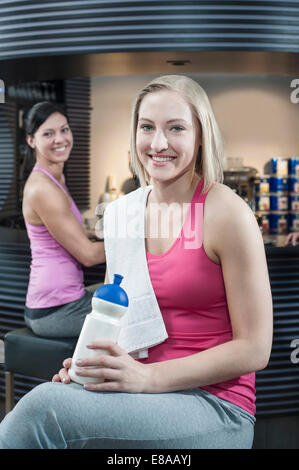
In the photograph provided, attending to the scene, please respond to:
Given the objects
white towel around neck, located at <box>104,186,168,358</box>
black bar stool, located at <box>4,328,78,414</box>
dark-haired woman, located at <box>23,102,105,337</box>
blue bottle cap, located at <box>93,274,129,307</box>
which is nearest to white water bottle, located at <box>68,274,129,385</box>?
blue bottle cap, located at <box>93,274,129,307</box>

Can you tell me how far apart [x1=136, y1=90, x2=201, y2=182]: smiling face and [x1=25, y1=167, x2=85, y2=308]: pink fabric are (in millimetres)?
1155

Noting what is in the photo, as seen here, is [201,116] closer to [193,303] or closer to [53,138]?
[193,303]

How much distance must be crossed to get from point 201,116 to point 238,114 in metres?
6.45

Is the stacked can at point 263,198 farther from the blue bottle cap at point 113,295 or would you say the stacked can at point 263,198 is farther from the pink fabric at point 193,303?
the blue bottle cap at point 113,295

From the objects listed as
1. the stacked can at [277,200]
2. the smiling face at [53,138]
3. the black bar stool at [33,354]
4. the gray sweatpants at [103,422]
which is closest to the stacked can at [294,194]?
the stacked can at [277,200]

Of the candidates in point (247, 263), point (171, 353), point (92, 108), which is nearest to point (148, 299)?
point (171, 353)

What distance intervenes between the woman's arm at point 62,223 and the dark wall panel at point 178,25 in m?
1.11

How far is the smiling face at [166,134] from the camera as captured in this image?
1.32m

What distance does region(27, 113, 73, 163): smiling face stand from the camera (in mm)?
2600

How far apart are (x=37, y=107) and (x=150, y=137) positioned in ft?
4.65

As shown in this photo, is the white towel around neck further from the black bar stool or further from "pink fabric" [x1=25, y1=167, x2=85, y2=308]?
"pink fabric" [x1=25, y1=167, x2=85, y2=308]

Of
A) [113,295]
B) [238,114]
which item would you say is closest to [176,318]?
[113,295]

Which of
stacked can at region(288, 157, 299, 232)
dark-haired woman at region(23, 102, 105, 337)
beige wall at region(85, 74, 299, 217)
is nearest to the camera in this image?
dark-haired woman at region(23, 102, 105, 337)

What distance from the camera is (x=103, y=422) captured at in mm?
1108
